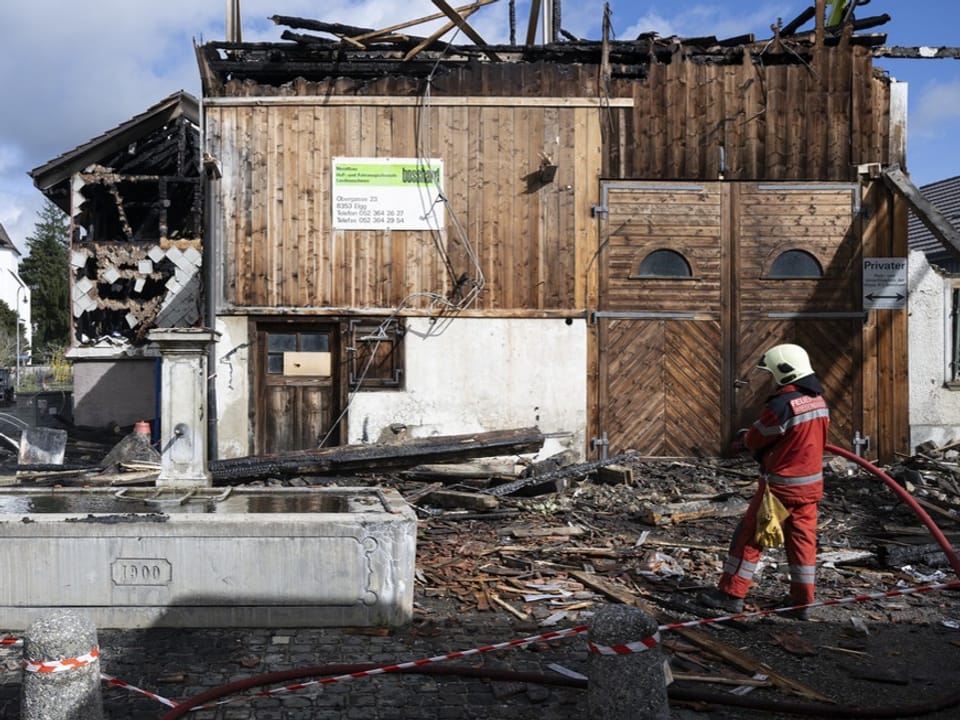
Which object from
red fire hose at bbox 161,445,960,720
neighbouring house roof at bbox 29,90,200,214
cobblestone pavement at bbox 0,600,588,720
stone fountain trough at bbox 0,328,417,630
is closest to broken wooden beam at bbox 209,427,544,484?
stone fountain trough at bbox 0,328,417,630

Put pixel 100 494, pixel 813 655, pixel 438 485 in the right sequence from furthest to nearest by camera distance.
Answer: pixel 438 485
pixel 100 494
pixel 813 655

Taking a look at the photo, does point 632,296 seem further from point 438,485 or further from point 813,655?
point 813,655

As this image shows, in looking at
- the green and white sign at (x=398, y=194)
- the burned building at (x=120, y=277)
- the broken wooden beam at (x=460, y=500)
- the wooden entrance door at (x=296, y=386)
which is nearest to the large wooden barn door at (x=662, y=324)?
the green and white sign at (x=398, y=194)

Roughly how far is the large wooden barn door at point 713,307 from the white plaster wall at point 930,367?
0.95 metres

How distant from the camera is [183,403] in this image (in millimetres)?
7309

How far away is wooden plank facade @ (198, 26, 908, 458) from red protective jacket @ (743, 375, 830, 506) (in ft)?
23.2

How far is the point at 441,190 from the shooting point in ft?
44.1

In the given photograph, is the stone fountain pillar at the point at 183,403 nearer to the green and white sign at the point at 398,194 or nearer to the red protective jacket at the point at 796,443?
the red protective jacket at the point at 796,443

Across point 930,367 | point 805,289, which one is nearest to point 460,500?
point 805,289

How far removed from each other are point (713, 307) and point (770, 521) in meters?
7.87

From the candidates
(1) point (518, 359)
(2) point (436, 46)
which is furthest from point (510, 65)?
(1) point (518, 359)

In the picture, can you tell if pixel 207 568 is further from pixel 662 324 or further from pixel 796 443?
pixel 662 324

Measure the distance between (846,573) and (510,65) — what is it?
930cm

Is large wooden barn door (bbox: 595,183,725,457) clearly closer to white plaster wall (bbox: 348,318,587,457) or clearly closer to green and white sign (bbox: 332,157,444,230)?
white plaster wall (bbox: 348,318,587,457)
